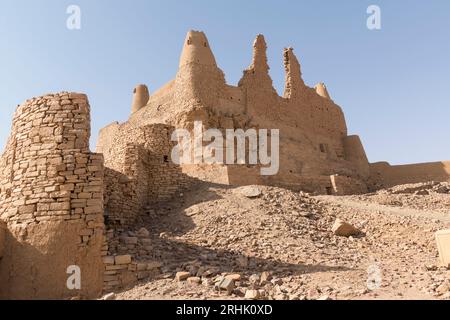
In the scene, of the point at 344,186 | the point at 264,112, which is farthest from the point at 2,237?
the point at 264,112

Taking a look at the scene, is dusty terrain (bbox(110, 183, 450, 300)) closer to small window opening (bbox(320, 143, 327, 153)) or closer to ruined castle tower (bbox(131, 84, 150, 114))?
small window opening (bbox(320, 143, 327, 153))

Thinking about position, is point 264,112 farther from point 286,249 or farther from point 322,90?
point 286,249

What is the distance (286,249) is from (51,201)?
4.91 metres

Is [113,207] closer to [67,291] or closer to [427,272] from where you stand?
[67,291]

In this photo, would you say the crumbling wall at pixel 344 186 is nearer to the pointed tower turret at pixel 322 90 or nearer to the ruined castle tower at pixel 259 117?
the ruined castle tower at pixel 259 117

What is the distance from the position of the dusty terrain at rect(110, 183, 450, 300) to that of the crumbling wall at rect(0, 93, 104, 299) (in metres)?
1.20

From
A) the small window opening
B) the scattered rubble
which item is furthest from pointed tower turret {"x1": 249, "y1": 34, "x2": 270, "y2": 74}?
the scattered rubble

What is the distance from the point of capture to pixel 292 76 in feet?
92.8

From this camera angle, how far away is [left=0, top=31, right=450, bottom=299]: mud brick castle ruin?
245 inches

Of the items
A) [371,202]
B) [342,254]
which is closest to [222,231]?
[342,254]

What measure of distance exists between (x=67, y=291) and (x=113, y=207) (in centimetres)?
402

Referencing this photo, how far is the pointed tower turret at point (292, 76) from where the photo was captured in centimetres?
2802

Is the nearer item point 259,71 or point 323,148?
point 259,71

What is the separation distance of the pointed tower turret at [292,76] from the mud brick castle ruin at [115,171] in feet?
4.70
